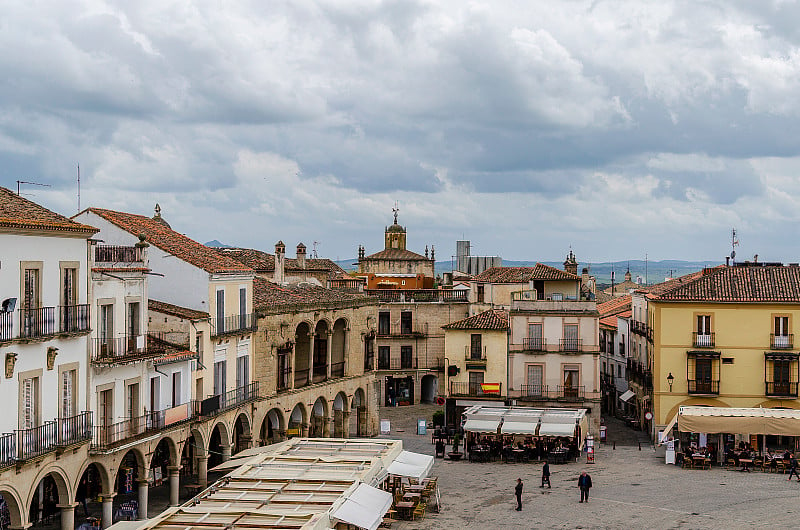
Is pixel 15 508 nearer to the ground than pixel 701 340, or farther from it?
nearer to the ground

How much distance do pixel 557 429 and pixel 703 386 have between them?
1240 cm

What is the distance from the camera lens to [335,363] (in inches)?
2341

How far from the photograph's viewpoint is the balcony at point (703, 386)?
2217 inches

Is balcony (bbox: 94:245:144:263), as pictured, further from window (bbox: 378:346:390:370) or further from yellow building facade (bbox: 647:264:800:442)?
window (bbox: 378:346:390:370)

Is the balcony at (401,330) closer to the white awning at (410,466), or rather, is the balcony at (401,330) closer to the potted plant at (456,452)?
the potted plant at (456,452)

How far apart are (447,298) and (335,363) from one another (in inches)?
807

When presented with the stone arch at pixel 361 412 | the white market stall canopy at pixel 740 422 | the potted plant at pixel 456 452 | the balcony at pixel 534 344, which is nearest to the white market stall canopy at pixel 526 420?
the potted plant at pixel 456 452

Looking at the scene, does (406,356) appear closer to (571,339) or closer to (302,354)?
(571,339)

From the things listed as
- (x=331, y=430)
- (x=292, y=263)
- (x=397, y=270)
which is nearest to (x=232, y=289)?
(x=331, y=430)

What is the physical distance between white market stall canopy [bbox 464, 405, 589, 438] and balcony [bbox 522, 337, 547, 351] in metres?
5.19

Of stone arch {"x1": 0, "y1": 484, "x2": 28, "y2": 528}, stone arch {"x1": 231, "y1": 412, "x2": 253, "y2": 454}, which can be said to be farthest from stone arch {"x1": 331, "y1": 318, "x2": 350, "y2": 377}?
stone arch {"x1": 0, "y1": 484, "x2": 28, "y2": 528}

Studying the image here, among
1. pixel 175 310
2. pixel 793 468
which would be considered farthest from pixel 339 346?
pixel 793 468

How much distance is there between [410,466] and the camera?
3744 cm

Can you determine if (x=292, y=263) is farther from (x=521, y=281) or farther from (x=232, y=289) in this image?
(x=232, y=289)
